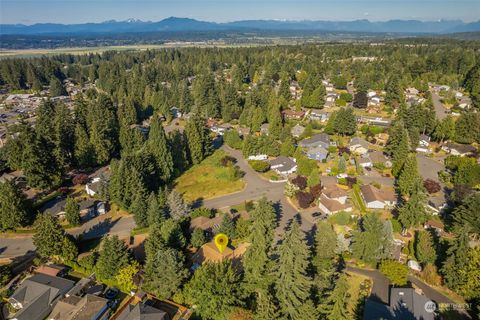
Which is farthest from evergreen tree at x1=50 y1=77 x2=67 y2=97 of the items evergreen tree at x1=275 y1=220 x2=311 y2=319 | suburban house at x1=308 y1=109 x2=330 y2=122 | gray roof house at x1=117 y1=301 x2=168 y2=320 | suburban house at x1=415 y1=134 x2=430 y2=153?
evergreen tree at x1=275 y1=220 x2=311 y2=319

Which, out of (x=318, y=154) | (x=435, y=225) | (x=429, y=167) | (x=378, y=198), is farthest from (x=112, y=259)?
(x=429, y=167)

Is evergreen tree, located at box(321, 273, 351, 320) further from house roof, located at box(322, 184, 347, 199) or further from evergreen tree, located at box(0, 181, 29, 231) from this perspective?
evergreen tree, located at box(0, 181, 29, 231)

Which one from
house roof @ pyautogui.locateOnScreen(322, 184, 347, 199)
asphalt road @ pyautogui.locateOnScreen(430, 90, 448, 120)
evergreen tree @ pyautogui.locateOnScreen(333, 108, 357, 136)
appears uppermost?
evergreen tree @ pyautogui.locateOnScreen(333, 108, 357, 136)

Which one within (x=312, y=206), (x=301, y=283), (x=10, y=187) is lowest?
(x=312, y=206)

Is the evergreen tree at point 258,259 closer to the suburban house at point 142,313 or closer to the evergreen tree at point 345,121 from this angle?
the suburban house at point 142,313

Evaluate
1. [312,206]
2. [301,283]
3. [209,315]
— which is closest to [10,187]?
[209,315]

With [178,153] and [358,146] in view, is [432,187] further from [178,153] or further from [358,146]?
[178,153]

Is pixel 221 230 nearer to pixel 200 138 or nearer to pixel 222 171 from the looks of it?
pixel 222 171
